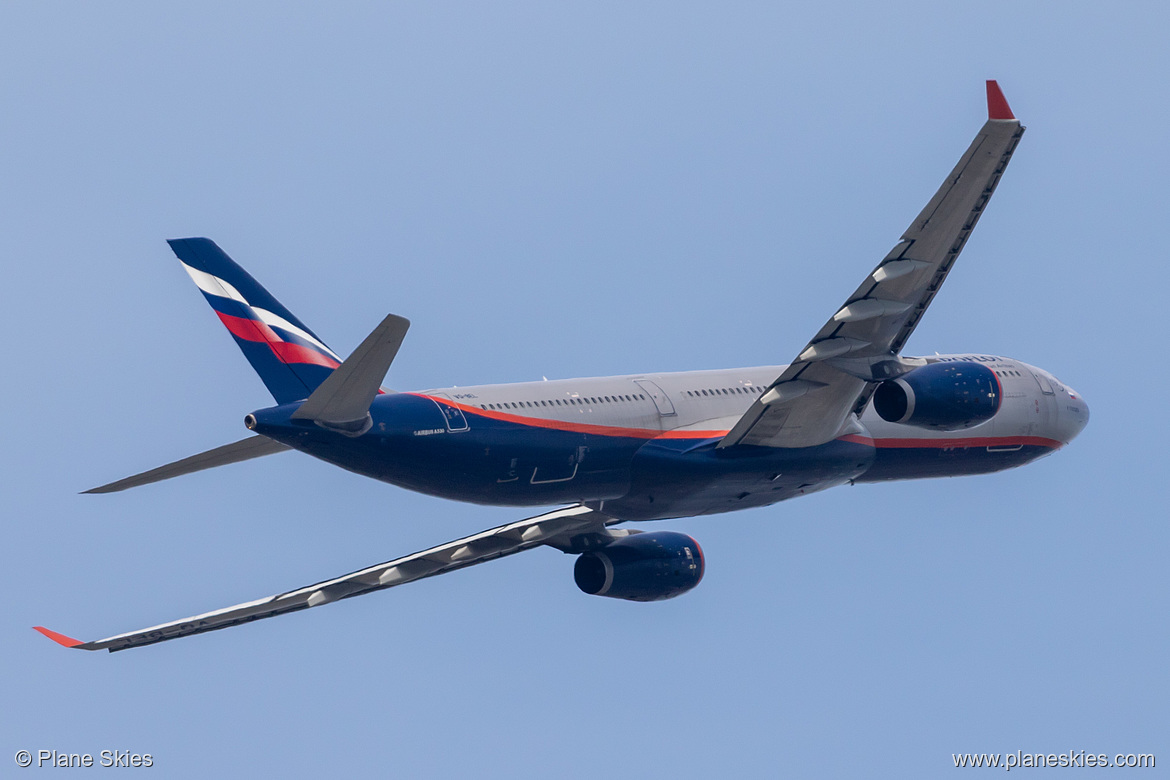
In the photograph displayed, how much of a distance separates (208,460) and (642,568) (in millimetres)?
13878

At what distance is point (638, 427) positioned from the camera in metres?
40.6

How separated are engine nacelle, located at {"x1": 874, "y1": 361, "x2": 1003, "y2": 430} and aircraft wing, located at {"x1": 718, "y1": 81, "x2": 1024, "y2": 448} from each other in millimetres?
472

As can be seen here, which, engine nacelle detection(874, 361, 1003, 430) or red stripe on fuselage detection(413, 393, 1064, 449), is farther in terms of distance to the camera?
engine nacelle detection(874, 361, 1003, 430)

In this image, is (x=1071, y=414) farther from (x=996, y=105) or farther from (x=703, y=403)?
(x=996, y=105)

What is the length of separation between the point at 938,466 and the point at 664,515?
7.90 meters

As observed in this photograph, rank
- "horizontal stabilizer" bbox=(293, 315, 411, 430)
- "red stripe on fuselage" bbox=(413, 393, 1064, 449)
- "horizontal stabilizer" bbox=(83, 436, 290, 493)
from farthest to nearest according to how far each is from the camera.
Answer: "red stripe on fuselage" bbox=(413, 393, 1064, 449) < "horizontal stabilizer" bbox=(83, 436, 290, 493) < "horizontal stabilizer" bbox=(293, 315, 411, 430)

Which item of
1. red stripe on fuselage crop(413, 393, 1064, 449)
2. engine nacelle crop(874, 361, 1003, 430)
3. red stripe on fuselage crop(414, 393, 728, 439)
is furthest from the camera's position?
engine nacelle crop(874, 361, 1003, 430)

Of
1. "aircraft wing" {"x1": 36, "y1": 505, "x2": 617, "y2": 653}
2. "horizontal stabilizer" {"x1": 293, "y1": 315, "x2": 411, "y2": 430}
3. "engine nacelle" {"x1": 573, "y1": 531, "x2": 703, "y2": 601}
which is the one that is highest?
"horizontal stabilizer" {"x1": 293, "y1": 315, "x2": 411, "y2": 430}

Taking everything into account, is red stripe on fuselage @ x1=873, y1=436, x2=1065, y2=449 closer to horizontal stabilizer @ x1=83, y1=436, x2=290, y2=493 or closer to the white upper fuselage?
the white upper fuselage

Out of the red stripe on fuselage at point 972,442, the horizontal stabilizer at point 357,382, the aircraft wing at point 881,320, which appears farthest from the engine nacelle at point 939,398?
the horizontal stabilizer at point 357,382

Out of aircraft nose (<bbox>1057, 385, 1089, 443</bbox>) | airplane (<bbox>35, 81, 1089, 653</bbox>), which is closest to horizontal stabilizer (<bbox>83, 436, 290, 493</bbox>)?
airplane (<bbox>35, 81, 1089, 653</bbox>)

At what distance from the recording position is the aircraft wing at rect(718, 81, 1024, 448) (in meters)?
34.3

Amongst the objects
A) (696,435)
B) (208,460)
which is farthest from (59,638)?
(696,435)

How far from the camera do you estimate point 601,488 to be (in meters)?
40.6
